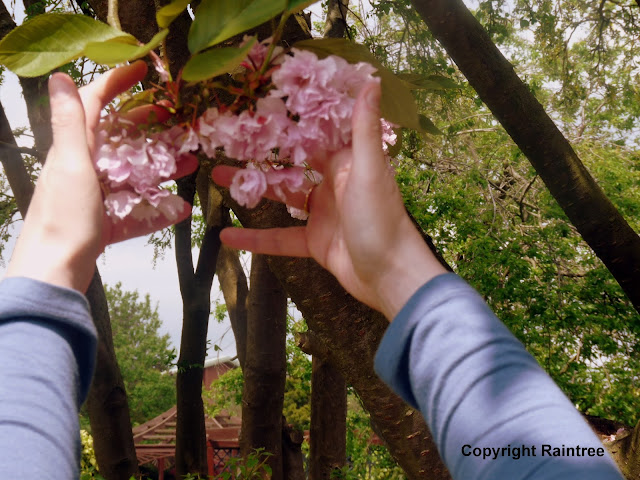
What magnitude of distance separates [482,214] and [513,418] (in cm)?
581

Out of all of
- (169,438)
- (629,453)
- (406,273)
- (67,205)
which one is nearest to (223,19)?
(67,205)

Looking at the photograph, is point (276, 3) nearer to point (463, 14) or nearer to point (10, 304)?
point (10, 304)

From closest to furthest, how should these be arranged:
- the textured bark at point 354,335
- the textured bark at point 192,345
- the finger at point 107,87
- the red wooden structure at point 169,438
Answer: the finger at point 107,87 < the textured bark at point 354,335 < the textured bark at point 192,345 < the red wooden structure at point 169,438

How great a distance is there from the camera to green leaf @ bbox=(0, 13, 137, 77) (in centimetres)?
77

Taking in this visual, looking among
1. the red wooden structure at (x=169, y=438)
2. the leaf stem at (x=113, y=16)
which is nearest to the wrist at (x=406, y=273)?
the leaf stem at (x=113, y=16)

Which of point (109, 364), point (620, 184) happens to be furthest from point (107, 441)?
point (620, 184)

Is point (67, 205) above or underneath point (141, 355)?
above

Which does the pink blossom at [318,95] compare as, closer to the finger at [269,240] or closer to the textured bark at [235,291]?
the finger at [269,240]

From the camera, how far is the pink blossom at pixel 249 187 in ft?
2.69

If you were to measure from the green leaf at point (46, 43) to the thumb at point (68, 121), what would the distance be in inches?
1.2

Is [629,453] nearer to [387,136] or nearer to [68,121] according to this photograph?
[387,136]

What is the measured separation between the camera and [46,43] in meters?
0.78

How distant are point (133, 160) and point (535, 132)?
1777 millimetres

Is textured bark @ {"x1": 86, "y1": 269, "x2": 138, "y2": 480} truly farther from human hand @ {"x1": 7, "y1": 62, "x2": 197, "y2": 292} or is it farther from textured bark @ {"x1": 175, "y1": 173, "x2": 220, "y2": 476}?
Answer: human hand @ {"x1": 7, "y1": 62, "x2": 197, "y2": 292}
